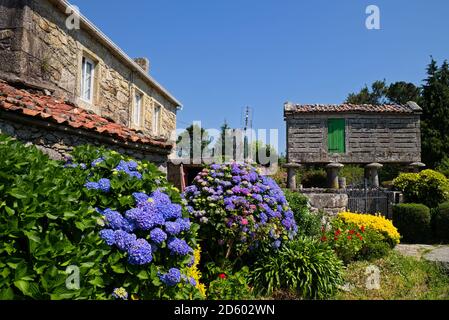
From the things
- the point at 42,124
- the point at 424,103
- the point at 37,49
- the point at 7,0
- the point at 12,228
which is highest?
the point at 424,103

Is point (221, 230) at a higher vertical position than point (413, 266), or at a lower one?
higher

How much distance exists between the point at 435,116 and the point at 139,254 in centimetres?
3313

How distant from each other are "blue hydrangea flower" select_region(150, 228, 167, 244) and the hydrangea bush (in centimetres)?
194

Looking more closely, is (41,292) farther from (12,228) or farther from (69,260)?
(12,228)

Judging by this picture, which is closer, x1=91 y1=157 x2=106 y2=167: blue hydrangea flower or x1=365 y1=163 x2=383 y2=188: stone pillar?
x1=91 y1=157 x2=106 y2=167: blue hydrangea flower

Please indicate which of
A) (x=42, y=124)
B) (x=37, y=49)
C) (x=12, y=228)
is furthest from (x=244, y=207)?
(x=37, y=49)

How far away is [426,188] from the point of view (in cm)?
1437

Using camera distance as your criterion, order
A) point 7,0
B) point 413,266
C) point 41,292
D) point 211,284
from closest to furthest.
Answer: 1. point 41,292
2. point 211,284
3. point 7,0
4. point 413,266

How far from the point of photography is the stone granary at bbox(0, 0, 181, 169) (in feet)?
17.5

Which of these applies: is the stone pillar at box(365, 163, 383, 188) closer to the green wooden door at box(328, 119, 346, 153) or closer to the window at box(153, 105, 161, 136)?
the green wooden door at box(328, 119, 346, 153)

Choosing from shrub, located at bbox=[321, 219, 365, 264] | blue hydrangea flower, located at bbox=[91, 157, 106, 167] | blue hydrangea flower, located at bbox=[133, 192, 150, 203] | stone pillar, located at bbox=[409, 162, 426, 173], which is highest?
stone pillar, located at bbox=[409, 162, 426, 173]

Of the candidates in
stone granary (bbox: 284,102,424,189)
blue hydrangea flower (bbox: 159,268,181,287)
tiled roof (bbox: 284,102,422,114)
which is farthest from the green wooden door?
blue hydrangea flower (bbox: 159,268,181,287)

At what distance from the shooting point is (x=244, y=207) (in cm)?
530

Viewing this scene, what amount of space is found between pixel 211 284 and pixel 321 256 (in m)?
2.12
